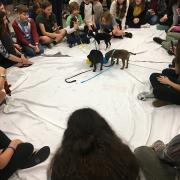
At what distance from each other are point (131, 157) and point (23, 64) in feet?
7.59

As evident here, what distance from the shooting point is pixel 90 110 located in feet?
3.08

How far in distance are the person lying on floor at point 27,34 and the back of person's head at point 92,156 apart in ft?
8.17

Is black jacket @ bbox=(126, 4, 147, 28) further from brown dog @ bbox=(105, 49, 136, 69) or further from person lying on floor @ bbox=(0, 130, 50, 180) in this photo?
person lying on floor @ bbox=(0, 130, 50, 180)

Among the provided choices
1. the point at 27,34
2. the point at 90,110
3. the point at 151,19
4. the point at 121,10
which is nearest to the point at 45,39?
the point at 27,34

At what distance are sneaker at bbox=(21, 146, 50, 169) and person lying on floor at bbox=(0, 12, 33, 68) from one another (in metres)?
1.32

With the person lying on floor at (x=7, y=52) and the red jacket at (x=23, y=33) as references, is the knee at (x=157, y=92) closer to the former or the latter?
the person lying on floor at (x=7, y=52)

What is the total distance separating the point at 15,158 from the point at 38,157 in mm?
197

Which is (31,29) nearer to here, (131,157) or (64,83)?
(64,83)

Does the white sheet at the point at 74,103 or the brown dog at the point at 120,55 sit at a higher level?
the brown dog at the point at 120,55

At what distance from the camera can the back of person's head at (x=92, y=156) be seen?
77 cm

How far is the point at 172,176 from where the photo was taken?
128cm

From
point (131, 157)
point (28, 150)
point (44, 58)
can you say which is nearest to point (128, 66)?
point (44, 58)

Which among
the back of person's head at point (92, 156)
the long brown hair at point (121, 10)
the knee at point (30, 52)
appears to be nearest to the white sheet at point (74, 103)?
the knee at point (30, 52)

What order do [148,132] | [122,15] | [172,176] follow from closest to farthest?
[172,176] → [148,132] → [122,15]
